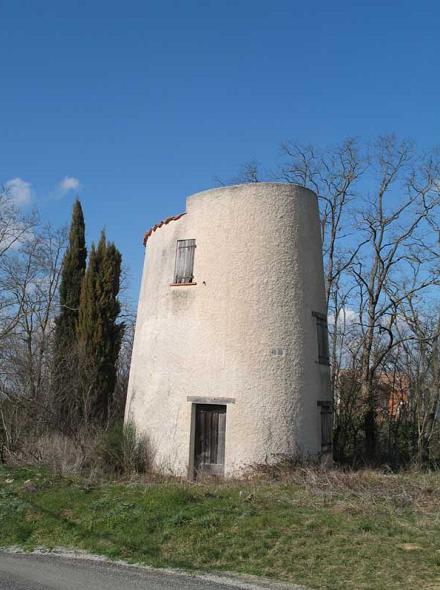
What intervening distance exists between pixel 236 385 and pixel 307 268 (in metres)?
3.64

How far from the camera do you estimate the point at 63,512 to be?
10.9m

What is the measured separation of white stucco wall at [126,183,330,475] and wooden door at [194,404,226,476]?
0.75ft

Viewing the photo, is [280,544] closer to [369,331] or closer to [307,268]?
[307,268]

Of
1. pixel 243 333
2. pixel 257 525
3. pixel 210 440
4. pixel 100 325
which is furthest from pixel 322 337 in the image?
pixel 100 325

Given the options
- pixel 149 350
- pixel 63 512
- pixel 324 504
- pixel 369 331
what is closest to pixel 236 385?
pixel 149 350

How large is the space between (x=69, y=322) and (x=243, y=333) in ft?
37.2

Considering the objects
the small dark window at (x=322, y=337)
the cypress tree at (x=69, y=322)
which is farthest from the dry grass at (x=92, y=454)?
the small dark window at (x=322, y=337)

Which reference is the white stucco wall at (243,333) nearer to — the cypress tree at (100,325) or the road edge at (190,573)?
the road edge at (190,573)

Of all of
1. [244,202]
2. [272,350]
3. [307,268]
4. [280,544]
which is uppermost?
[244,202]

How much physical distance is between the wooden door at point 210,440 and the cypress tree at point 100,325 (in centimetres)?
719

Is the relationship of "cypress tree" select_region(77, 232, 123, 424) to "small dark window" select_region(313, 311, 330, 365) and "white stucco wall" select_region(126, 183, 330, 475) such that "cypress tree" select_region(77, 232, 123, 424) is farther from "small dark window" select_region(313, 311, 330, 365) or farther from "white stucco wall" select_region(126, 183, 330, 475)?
"small dark window" select_region(313, 311, 330, 365)

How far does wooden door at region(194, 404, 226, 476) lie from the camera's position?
46.8ft

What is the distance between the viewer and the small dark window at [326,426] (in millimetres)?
15352

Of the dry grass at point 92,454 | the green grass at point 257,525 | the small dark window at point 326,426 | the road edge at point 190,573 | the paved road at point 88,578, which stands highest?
the small dark window at point 326,426
